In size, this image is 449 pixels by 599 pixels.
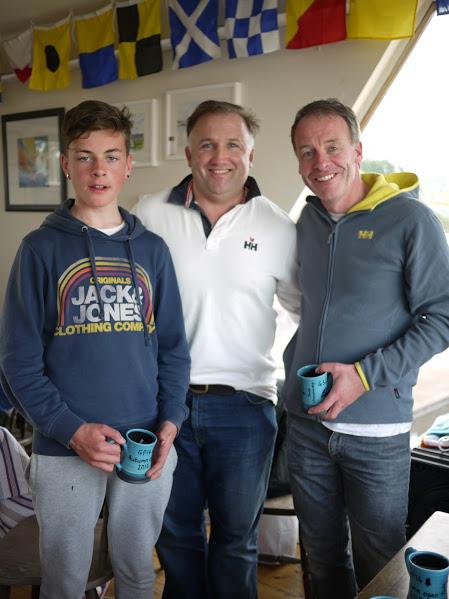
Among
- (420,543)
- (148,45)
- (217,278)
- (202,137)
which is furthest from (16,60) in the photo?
(420,543)

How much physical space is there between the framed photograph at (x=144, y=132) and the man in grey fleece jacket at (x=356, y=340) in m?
1.94

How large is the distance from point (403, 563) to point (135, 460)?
0.61 metres

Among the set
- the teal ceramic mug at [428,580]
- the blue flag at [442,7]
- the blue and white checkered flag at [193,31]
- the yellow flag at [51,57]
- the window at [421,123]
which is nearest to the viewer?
the teal ceramic mug at [428,580]

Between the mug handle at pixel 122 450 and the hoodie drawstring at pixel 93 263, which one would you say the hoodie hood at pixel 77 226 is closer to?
the hoodie drawstring at pixel 93 263

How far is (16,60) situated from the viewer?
412cm

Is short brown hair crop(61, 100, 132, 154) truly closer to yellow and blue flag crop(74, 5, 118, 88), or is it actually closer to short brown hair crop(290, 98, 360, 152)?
short brown hair crop(290, 98, 360, 152)

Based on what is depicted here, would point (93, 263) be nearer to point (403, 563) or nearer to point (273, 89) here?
point (403, 563)

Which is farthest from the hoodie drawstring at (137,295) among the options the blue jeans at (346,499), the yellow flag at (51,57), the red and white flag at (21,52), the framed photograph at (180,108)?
the red and white flag at (21,52)

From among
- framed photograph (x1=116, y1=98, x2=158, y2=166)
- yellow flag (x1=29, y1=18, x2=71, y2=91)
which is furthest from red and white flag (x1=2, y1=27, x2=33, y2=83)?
framed photograph (x1=116, y1=98, x2=158, y2=166)

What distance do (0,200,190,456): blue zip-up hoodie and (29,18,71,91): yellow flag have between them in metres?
2.63

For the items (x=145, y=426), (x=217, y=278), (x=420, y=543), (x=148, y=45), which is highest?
(x=148, y=45)

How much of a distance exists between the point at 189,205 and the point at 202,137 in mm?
210

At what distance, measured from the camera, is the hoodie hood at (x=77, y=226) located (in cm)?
153

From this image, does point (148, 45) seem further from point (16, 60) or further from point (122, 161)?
point (122, 161)
